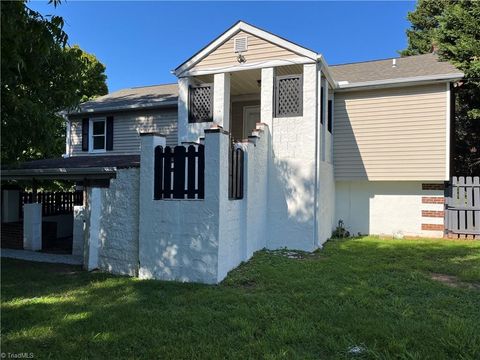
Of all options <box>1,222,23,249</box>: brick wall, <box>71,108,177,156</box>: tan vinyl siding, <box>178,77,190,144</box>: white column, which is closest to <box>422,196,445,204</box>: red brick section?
<box>178,77,190,144</box>: white column

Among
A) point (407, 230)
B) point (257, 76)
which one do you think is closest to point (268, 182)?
point (257, 76)

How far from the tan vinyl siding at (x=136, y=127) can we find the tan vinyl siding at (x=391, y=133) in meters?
5.77

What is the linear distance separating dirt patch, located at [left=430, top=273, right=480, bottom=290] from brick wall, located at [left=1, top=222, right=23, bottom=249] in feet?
34.4

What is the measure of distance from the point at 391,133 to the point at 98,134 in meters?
10.7

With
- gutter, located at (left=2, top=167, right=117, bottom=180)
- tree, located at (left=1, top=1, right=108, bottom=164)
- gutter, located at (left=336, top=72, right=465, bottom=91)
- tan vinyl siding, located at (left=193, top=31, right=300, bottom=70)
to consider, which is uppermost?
tan vinyl siding, located at (left=193, top=31, right=300, bottom=70)

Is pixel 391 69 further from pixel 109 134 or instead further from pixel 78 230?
pixel 78 230

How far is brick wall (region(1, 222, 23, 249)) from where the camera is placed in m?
10.6

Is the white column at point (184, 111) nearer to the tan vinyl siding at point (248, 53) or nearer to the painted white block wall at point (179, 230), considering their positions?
the tan vinyl siding at point (248, 53)

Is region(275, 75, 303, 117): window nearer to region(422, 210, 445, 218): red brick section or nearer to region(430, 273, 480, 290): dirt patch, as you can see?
region(430, 273, 480, 290): dirt patch

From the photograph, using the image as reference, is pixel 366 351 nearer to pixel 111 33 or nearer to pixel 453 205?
pixel 453 205

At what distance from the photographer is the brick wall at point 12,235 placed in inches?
416

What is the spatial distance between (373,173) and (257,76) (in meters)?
4.76

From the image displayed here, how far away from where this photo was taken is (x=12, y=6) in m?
3.04

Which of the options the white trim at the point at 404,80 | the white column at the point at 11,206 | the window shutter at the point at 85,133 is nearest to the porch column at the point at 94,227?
the white column at the point at 11,206
